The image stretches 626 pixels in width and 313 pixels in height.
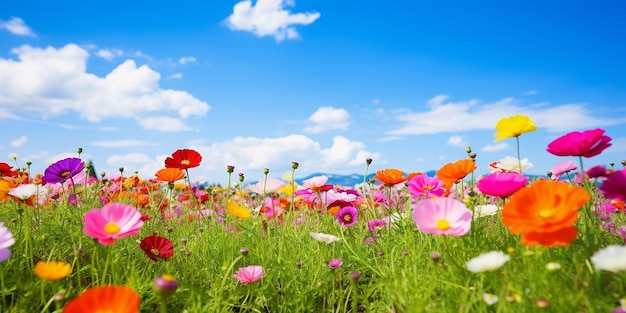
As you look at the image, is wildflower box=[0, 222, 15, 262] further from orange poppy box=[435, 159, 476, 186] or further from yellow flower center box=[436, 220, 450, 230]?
orange poppy box=[435, 159, 476, 186]

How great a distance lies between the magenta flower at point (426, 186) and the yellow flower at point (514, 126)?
1.72 ft

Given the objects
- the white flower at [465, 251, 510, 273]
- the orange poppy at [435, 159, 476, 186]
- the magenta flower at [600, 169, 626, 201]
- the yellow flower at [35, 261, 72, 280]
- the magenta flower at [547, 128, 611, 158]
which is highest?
the magenta flower at [547, 128, 611, 158]

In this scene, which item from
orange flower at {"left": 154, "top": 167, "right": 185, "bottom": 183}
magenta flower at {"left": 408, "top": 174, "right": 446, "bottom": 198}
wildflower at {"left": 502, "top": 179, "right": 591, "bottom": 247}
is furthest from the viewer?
orange flower at {"left": 154, "top": 167, "right": 185, "bottom": 183}

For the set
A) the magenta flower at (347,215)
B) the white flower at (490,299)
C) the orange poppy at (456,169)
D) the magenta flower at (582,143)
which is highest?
the magenta flower at (582,143)

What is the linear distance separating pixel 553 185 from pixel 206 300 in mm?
1389

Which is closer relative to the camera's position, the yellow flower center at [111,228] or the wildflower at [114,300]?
the wildflower at [114,300]

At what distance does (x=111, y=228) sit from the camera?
5.20 feet

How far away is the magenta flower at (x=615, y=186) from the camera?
1.61 meters

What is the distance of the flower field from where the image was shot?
143 centimetres

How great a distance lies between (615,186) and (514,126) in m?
0.43

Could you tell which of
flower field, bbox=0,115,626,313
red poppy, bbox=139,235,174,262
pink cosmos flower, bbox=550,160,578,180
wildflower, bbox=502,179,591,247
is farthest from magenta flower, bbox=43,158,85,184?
pink cosmos flower, bbox=550,160,578,180

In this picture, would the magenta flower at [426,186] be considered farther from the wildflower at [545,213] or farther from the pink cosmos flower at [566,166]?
the wildflower at [545,213]

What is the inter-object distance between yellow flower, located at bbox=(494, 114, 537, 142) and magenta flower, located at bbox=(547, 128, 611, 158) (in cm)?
21

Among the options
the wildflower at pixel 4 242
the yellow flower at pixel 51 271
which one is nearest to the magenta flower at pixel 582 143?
the yellow flower at pixel 51 271
